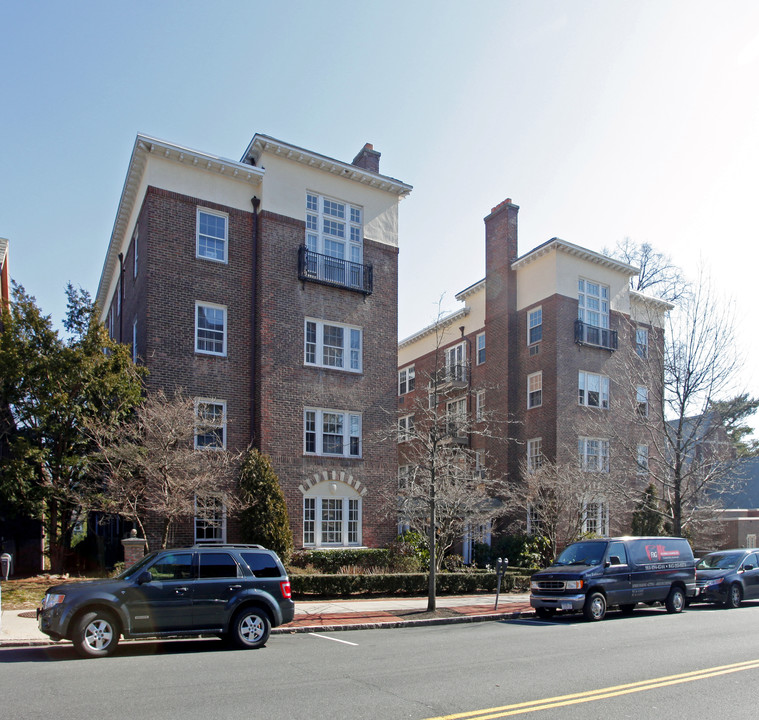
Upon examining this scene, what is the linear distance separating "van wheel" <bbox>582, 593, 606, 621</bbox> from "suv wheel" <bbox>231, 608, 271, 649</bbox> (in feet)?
26.4

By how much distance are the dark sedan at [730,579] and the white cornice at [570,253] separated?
15361mm

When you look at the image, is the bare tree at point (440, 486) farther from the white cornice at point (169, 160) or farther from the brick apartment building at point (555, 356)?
the white cornice at point (169, 160)

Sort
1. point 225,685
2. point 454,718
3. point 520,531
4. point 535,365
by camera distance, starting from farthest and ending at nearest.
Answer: point 535,365, point 520,531, point 225,685, point 454,718

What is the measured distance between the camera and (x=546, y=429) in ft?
103

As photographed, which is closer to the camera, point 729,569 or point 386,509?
point 729,569

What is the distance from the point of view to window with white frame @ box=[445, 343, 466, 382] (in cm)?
3584

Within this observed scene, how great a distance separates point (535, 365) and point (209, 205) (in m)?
16.4

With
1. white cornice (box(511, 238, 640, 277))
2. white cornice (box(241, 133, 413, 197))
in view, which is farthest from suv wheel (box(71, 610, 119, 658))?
white cornice (box(511, 238, 640, 277))

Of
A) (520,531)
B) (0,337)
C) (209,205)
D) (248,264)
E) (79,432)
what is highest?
(209,205)

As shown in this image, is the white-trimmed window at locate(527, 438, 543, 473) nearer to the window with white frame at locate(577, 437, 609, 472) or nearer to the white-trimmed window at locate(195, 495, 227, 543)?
the window with white frame at locate(577, 437, 609, 472)

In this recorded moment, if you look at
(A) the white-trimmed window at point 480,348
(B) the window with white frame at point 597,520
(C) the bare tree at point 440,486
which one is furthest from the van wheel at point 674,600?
(A) the white-trimmed window at point 480,348

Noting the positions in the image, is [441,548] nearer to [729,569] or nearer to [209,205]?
[729,569]

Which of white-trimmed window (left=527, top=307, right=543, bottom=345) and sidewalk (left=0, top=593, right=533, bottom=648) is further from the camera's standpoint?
white-trimmed window (left=527, top=307, right=543, bottom=345)

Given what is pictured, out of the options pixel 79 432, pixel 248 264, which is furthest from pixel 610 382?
pixel 79 432
